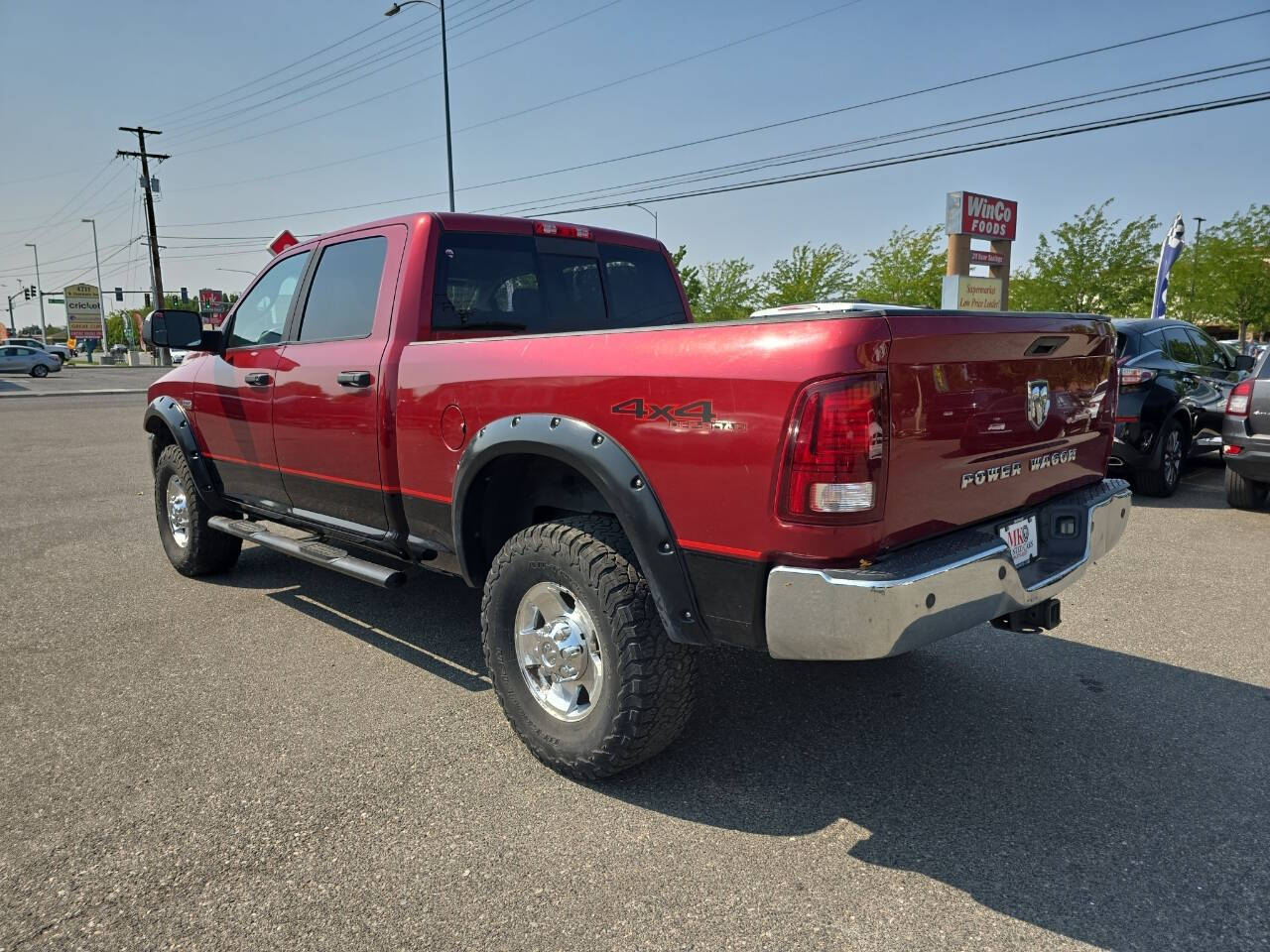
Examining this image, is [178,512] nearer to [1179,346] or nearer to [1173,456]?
[1173,456]

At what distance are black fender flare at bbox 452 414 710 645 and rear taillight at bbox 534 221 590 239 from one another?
158 centimetres

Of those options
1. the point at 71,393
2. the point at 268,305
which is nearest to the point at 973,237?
the point at 268,305

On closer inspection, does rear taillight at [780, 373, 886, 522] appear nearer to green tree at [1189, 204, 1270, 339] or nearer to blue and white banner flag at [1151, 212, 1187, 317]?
blue and white banner flag at [1151, 212, 1187, 317]

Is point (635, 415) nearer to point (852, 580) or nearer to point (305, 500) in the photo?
point (852, 580)

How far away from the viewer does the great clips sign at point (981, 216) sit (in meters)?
17.4

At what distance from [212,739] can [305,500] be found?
4.44 ft

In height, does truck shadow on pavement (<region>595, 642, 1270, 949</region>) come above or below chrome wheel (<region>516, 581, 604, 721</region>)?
below

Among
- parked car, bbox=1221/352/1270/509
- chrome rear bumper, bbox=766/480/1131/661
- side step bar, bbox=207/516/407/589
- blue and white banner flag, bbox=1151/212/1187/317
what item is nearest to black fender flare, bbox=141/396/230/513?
side step bar, bbox=207/516/407/589

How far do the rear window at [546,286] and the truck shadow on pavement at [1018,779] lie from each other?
5.95 ft

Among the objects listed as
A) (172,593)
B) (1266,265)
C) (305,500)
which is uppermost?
(1266,265)

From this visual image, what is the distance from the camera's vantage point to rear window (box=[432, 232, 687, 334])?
152 inches

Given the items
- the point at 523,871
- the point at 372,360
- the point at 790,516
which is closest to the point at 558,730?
the point at 523,871

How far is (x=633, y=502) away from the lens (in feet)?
8.79

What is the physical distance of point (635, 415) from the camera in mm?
2682
